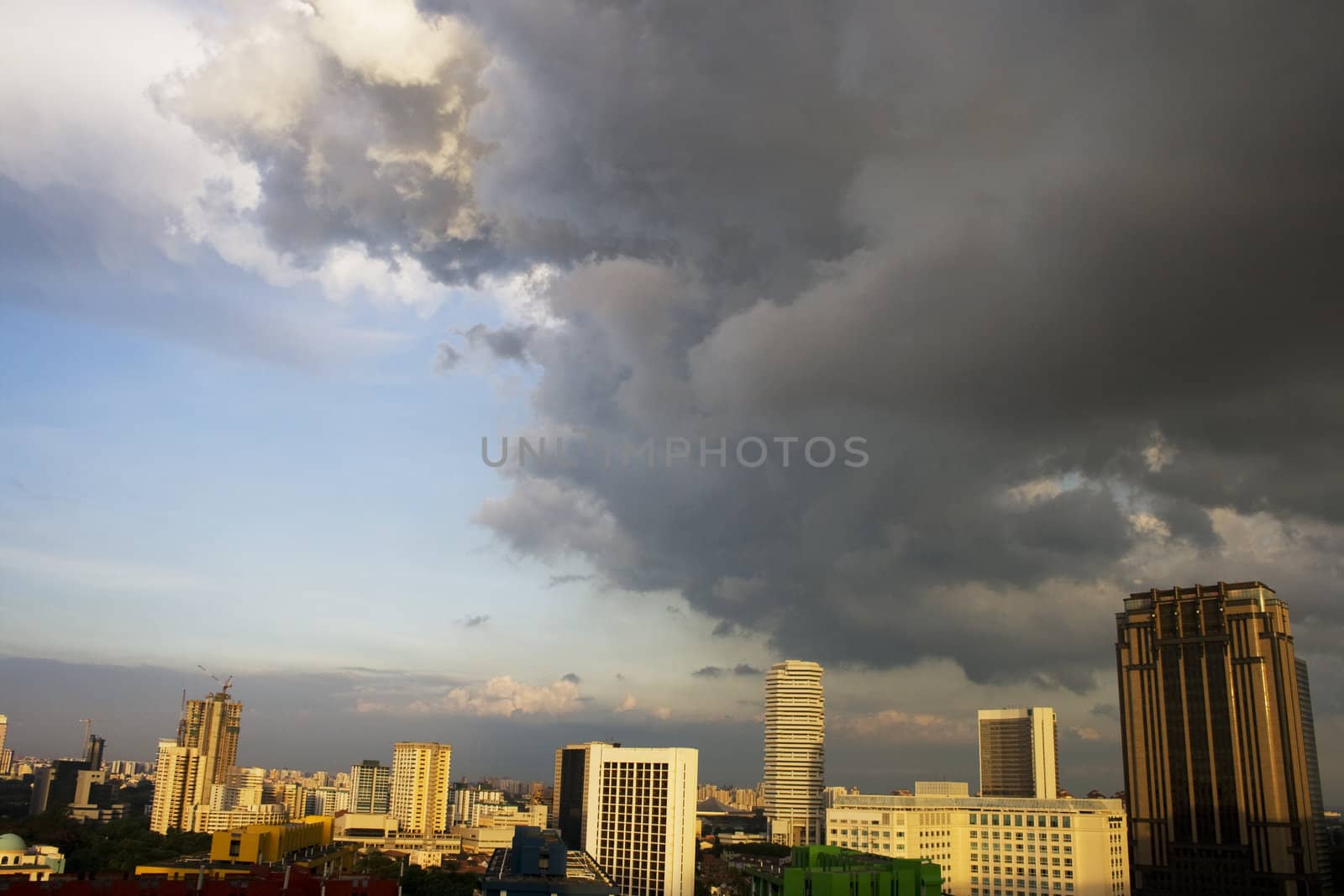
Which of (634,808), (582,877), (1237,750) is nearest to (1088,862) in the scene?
(1237,750)

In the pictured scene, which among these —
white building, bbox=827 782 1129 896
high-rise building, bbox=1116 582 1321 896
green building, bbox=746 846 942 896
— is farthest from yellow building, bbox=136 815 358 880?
high-rise building, bbox=1116 582 1321 896

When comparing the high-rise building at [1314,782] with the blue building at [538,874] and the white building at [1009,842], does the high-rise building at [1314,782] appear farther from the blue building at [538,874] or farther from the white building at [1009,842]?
the blue building at [538,874]

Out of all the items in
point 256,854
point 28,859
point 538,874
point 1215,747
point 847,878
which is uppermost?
point 1215,747

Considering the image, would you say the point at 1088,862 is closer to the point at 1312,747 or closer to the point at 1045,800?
the point at 1045,800

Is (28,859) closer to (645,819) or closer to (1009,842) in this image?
(645,819)

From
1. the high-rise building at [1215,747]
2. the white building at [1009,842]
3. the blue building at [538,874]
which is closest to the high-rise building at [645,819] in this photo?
the blue building at [538,874]

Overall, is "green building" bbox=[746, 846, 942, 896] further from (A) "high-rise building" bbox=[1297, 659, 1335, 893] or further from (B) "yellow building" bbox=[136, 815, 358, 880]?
(A) "high-rise building" bbox=[1297, 659, 1335, 893]

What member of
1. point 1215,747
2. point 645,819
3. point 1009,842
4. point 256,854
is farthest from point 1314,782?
point 256,854
